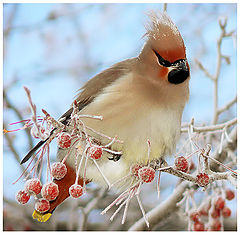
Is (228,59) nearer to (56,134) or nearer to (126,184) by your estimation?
(126,184)

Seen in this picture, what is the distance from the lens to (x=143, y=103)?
239 centimetres

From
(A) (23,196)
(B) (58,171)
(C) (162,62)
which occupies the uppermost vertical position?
(C) (162,62)

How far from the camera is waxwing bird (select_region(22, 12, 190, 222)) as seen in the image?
2344 mm

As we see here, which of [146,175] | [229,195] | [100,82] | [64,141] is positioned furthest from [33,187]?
[229,195]

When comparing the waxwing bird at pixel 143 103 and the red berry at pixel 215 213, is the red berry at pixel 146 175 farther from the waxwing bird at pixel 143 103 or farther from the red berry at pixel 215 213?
the red berry at pixel 215 213

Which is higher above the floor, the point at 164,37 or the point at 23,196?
the point at 164,37

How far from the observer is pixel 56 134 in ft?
5.77

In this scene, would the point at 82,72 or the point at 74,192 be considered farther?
the point at 82,72

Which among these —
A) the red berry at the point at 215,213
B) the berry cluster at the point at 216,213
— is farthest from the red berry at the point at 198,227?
the red berry at the point at 215,213

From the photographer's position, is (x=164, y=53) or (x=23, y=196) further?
(x=164, y=53)

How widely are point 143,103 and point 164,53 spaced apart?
0.31m

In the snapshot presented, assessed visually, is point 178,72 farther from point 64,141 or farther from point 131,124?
point 64,141

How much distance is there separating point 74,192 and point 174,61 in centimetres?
99

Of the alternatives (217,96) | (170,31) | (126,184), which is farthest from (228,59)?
(126,184)
